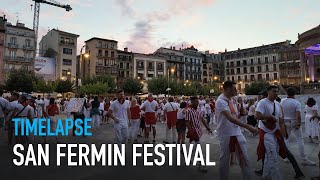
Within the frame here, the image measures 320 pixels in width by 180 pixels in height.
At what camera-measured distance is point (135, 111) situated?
12234 millimetres

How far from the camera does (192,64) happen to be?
→ 95250mm

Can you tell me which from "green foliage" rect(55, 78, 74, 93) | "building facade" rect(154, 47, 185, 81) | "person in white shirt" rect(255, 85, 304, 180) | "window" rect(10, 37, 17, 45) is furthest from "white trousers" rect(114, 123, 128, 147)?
"building facade" rect(154, 47, 185, 81)

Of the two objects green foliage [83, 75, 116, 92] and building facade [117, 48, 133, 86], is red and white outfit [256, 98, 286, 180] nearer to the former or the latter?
green foliage [83, 75, 116, 92]

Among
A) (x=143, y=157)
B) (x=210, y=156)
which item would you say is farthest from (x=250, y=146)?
(x=143, y=157)

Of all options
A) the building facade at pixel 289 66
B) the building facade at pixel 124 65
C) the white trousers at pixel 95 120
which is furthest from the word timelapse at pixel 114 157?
the building facade at pixel 289 66

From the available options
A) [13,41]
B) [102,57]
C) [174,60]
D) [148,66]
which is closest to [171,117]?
[13,41]

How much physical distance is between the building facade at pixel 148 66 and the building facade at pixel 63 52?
1615cm

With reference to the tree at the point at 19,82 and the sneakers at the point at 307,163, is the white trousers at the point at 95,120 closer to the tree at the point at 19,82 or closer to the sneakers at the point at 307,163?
the sneakers at the point at 307,163

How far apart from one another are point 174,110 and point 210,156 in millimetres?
3950

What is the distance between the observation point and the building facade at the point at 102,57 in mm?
74875

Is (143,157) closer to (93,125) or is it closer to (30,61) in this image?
(93,125)

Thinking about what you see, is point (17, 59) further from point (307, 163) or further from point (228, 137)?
point (228, 137)

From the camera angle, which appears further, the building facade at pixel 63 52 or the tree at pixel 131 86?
the building facade at pixel 63 52

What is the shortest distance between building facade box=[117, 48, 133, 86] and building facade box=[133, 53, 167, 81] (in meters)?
1.05
